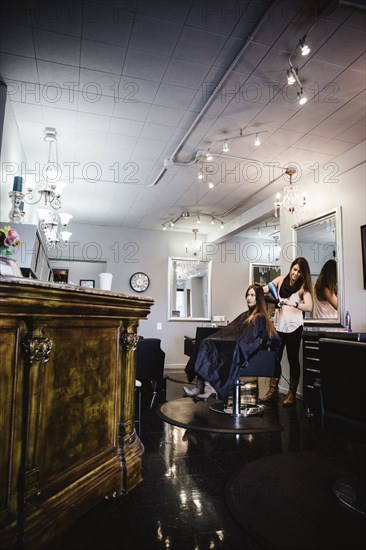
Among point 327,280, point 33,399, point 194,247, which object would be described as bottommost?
point 33,399

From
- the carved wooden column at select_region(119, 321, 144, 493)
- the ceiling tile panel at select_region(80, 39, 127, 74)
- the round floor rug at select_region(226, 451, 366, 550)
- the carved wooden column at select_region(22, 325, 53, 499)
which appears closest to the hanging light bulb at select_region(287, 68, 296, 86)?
the ceiling tile panel at select_region(80, 39, 127, 74)

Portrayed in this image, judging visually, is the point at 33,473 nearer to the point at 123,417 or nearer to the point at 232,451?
the point at 123,417

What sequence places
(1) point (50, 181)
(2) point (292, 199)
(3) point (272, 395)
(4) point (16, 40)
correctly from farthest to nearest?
(2) point (292, 199) < (3) point (272, 395) < (1) point (50, 181) < (4) point (16, 40)

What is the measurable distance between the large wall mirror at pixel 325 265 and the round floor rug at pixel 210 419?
48.6 inches

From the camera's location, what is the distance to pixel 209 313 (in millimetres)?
7285

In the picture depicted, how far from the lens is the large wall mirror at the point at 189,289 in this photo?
7.17 m

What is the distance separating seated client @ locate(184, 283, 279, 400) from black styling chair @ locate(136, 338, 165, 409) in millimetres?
900

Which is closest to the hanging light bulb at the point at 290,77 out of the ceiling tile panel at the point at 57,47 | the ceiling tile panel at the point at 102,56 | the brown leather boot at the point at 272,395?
the ceiling tile panel at the point at 102,56

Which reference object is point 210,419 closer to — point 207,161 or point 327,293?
point 327,293

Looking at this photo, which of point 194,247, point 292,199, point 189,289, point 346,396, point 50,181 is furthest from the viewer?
point 194,247

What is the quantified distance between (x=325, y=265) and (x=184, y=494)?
10.2ft

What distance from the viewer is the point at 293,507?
1588 mm

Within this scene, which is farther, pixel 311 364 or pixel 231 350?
pixel 311 364

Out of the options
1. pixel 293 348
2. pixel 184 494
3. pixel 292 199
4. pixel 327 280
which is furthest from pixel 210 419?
pixel 292 199
